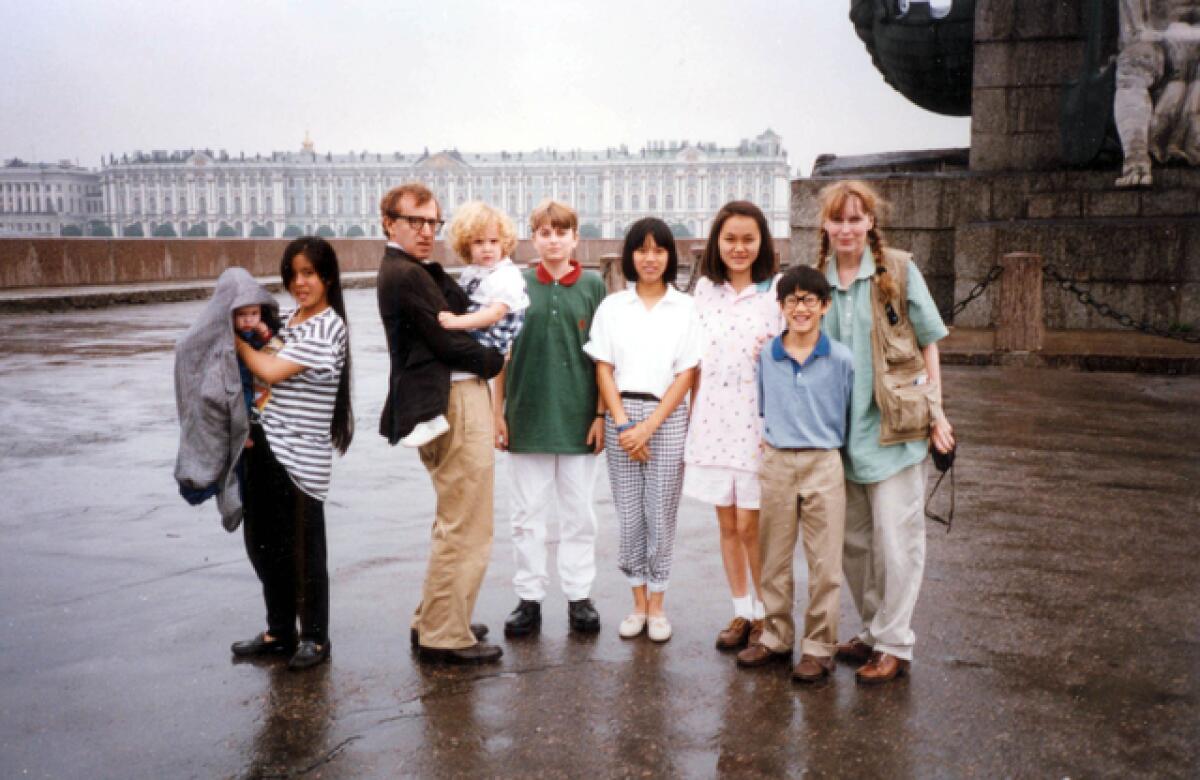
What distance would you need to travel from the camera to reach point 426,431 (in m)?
3.14

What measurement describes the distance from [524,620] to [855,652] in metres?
0.93

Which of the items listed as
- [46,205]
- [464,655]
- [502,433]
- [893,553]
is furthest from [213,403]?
[46,205]

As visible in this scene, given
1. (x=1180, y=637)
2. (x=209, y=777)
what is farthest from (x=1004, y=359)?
(x=209, y=777)

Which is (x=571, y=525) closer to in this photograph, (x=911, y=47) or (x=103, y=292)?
(x=911, y=47)

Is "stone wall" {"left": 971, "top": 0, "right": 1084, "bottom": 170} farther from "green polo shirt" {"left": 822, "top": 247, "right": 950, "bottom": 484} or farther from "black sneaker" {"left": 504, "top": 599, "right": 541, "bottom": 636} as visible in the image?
"black sneaker" {"left": 504, "top": 599, "right": 541, "bottom": 636}

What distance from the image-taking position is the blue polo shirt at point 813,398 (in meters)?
3.11

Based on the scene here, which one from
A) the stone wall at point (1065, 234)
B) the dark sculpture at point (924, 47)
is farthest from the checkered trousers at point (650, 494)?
the dark sculpture at point (924, 47)

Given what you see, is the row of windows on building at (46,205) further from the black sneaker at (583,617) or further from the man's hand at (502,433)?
the black sneaker at (583,617)

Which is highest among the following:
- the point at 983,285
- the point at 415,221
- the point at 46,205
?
the point at 46,205

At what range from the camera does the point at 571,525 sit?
354cm

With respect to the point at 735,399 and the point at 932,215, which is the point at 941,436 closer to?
the point at 735,399

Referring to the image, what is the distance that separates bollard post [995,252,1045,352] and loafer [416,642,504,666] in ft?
24.0

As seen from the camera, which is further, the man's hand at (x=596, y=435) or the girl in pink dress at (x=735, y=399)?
the man's hand at (x=596, y=435)

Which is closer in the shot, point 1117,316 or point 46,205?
point 1117,316
